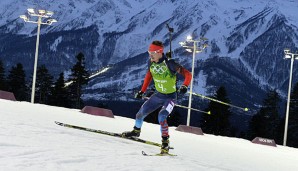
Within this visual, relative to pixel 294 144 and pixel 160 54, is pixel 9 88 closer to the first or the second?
pixel 294 144

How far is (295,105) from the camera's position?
7275 centimetres

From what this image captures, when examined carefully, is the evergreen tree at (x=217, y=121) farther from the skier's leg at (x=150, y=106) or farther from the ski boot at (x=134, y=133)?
the skier's leg at (x=150, y=106)

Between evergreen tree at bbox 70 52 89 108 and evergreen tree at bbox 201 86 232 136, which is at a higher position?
evergreen tree at bbox 70 52 89 108

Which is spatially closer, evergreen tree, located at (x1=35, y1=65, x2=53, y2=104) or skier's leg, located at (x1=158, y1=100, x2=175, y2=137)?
skier's leg, located at (x1=158, y1=100, x2=175, y2=137)

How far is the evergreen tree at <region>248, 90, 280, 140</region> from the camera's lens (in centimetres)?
7131

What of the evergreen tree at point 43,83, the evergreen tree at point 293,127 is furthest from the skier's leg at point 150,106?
the evergreen tree at point 43,83

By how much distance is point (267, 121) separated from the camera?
247 ft

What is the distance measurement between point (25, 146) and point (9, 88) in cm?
6974

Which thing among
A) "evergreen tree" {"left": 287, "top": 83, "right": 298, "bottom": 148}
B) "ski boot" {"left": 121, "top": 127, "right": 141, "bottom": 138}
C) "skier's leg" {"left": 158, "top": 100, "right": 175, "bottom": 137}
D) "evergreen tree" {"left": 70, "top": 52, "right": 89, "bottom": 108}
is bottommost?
"evergreen tree" {"left": 287, "top": 83, "right": 298, "bottom": 148}

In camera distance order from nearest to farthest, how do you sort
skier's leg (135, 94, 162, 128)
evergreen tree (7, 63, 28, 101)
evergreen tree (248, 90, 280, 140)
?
1. skier's leg (135, 94, 162, 128)
2. evergreen tree (248, 90, 280, 140)
3. evergreen tree (7, 63, 28, 101)

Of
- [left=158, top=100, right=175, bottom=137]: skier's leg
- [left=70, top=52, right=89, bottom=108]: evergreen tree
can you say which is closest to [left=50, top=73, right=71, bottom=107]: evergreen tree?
[left=70, top=52, right=89, bottom=108]: evergreen tree

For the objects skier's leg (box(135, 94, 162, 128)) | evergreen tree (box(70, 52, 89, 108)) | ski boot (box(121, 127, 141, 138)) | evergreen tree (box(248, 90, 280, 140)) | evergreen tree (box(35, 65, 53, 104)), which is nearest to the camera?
skier's leg (box(135, 94, 162, 128))

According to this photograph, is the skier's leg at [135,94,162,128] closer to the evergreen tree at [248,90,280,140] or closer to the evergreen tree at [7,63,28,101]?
the evergreen tree at [248,90,280,140]

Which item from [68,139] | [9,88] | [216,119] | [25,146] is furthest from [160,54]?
[9,88]
